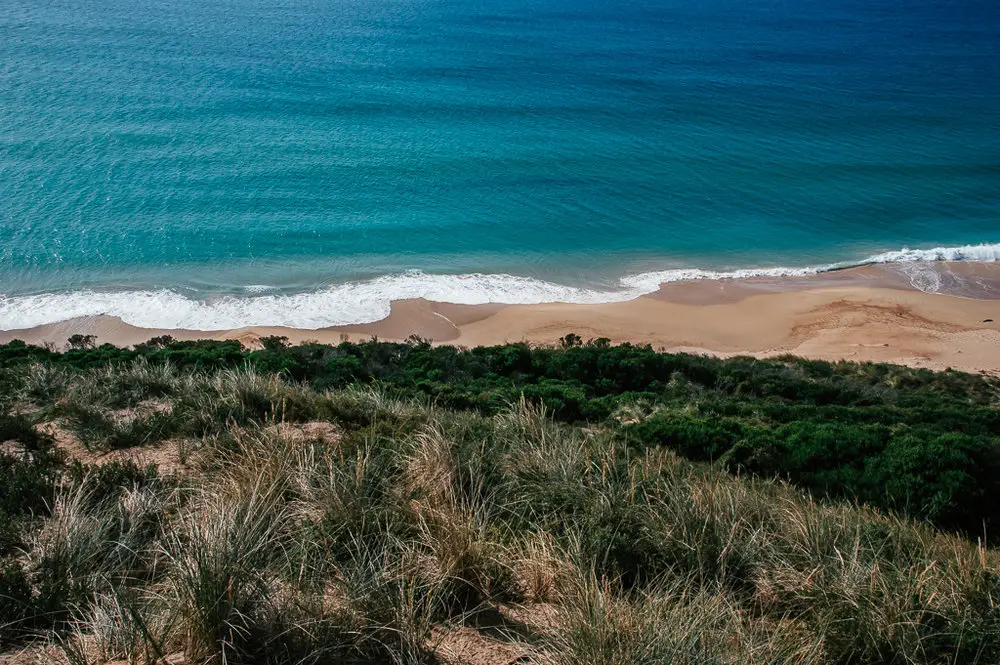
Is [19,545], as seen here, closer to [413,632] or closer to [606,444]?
[413,632]

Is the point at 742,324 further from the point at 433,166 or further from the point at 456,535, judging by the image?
the point at 456,535

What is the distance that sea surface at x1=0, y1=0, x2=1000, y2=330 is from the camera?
81.7 ft

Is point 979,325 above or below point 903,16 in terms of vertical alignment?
below

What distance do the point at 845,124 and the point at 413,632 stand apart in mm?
45574

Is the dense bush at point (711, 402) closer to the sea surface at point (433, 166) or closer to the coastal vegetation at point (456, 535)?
the coastal vegetation at point (456, 535)

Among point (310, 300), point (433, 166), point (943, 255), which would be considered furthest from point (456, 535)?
point (943, 255)

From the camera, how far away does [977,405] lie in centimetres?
1521

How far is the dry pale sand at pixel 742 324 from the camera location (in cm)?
2103

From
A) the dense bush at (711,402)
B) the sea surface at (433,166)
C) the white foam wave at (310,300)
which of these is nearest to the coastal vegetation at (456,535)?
the dense bush at (711,402)

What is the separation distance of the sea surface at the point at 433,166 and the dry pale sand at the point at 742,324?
100 cm

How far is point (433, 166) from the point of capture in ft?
109

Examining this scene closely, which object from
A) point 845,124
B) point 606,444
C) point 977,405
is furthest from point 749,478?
point 845,124

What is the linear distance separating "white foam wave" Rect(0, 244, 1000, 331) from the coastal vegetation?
38.6 feet

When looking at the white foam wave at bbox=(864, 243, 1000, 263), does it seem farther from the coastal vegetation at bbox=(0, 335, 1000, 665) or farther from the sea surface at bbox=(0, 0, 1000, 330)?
the coastal vegetation at bbox=(0, 335, 1000, 665)
